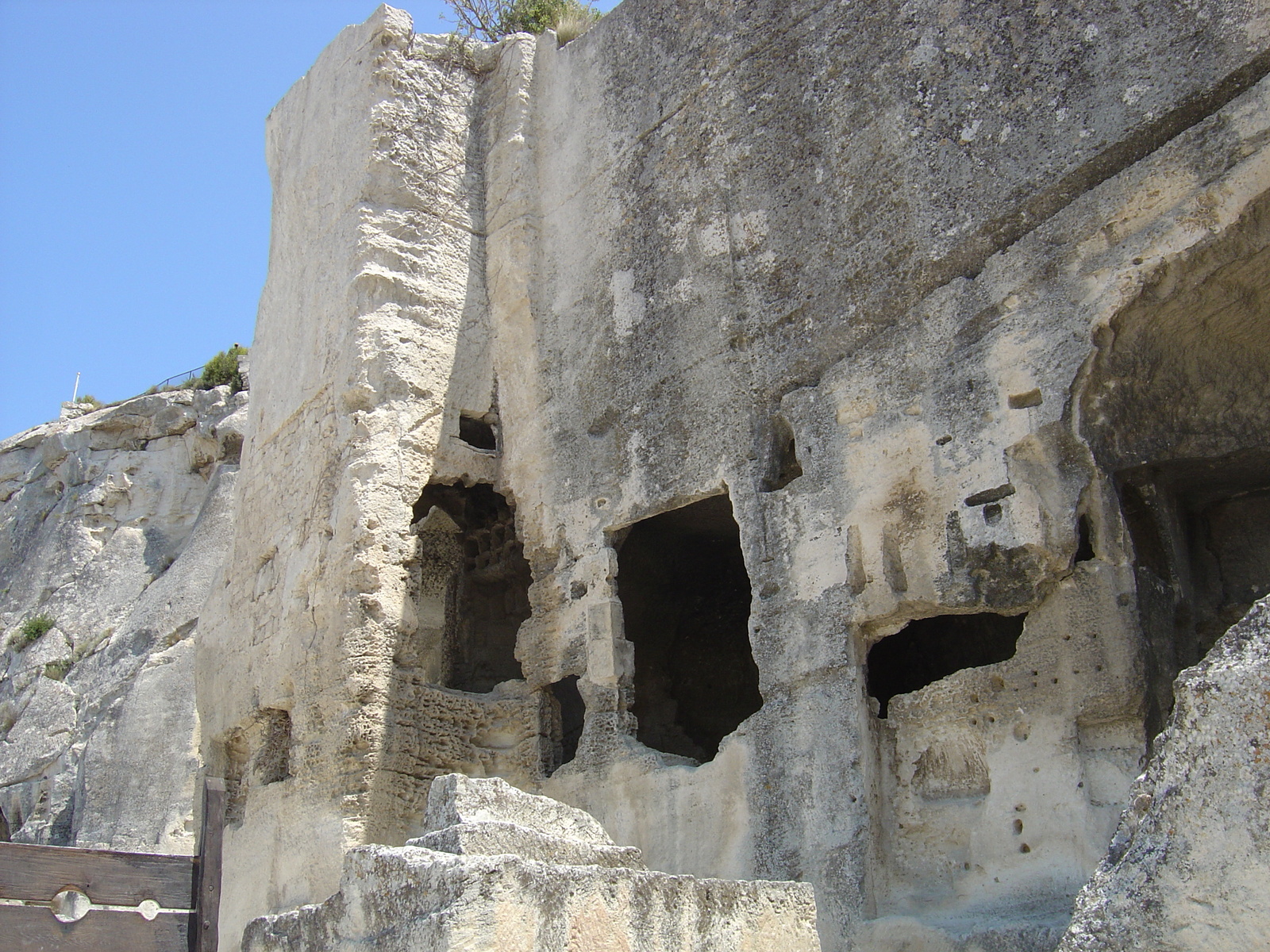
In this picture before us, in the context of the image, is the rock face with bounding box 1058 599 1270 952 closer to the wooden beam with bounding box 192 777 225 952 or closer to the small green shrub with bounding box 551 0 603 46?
the wooden beam with bounding box 192 777 225 952

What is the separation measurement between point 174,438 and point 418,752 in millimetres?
11365

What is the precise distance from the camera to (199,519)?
16.6 metres

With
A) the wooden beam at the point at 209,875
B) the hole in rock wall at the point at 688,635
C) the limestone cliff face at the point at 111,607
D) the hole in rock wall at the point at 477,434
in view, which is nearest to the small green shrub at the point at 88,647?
the limestone cliff face at the point at 111,607

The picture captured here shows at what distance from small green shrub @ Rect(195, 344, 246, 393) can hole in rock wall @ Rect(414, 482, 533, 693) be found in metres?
9.50

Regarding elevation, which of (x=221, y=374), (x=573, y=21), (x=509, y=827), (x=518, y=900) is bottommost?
(x=518, y=900)

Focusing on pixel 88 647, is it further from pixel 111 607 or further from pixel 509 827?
pixel 509 827

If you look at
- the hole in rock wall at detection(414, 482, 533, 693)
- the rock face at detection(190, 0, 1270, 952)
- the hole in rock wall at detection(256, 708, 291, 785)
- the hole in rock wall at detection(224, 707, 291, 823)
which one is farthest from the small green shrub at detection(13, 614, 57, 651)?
the hole in rock wall at detection(256, 708, 291, 785)

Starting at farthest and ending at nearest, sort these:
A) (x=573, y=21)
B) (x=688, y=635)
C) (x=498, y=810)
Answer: (x=573, y=21) → (x=688, y=635) → (x=498, y=810)

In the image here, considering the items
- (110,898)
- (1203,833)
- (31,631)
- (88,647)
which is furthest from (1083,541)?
(31,631)

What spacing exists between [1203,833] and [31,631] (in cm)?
1625

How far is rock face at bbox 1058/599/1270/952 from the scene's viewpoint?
2695 mm

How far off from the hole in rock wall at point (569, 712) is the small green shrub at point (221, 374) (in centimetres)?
1023

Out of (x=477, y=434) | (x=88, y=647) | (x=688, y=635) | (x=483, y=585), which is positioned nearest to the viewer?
(x=477, y=434)

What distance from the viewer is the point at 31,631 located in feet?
54.1
